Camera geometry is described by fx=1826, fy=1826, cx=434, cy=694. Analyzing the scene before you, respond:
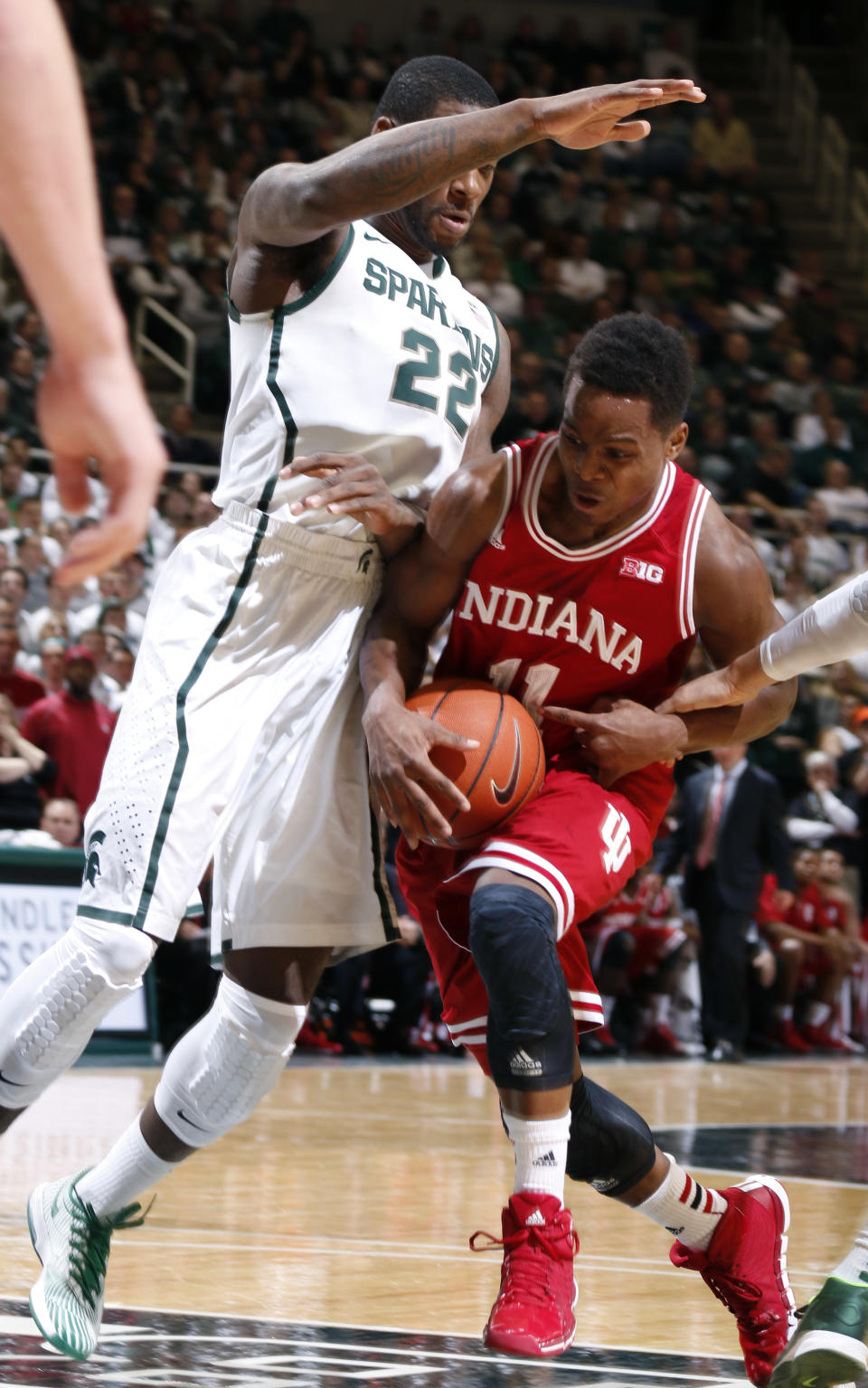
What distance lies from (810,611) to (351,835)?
995mm

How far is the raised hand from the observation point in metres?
2.95

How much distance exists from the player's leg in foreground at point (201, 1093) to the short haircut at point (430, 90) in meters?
1.68

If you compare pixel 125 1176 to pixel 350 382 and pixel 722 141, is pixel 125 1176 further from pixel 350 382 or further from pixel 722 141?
pixel 722 141

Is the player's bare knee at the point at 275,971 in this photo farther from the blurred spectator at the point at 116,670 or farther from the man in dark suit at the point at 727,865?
the man in dark suit at the point at 727,865

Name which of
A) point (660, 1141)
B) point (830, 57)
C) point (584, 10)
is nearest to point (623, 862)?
point (660, 1141)

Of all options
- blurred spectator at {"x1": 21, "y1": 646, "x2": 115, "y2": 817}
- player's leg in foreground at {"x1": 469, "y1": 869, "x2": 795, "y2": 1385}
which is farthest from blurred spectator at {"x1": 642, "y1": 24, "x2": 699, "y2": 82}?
player's leg in foreground at {"x1": 469, "y1": 869, "x2": 795, "y2": 1385}

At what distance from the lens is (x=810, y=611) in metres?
3.28

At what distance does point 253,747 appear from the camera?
3.56 m

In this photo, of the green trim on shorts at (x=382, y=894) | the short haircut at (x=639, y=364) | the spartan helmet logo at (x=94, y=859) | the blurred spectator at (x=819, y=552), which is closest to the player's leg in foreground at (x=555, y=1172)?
the green trim on shorts at (x=382, y=894)

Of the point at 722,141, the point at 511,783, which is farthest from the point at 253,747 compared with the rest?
the point at 722,141

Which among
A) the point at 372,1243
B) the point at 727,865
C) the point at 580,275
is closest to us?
the point at 372,1243

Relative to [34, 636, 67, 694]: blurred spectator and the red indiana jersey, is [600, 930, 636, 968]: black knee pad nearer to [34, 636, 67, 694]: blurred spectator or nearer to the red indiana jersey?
[34, 636, 67, 694]: blurred spectator

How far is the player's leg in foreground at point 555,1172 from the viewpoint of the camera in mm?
3023

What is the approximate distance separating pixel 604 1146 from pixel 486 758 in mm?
777
